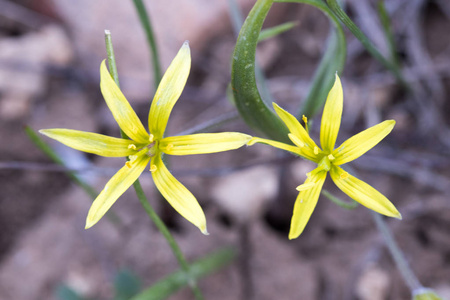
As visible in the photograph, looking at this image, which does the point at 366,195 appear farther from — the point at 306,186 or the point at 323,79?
the point at 323,79

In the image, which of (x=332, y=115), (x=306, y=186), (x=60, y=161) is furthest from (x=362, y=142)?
(x=60, y=161)

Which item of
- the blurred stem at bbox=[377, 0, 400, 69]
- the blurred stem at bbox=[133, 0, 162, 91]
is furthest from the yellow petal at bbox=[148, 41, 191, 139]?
the blurred stem at bbox=[377, 0, 400, 69]

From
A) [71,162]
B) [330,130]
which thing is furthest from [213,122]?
[71,162]

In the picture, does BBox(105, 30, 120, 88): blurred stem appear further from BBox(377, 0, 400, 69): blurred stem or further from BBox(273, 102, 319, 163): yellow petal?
BBox(377, 0, 400, 69): blurred stem

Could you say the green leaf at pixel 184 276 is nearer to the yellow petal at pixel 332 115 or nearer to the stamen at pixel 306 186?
the stamen at pixel 306 186

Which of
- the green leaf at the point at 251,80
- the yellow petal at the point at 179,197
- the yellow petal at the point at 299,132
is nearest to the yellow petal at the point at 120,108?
the yellow petal at the point at 179,197

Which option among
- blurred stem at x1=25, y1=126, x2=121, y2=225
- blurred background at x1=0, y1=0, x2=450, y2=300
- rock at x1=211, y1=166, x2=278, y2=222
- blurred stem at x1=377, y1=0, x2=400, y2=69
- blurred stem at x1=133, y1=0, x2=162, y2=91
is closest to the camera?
blurred stem at x1=133, y1=0, x2=162, y2=91
